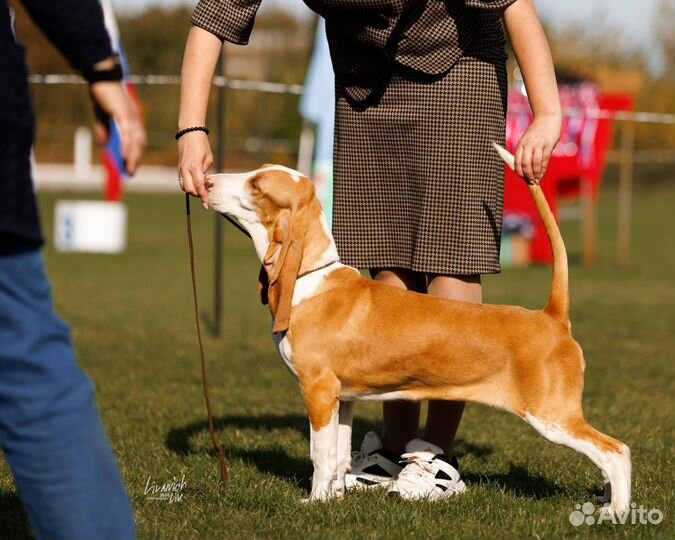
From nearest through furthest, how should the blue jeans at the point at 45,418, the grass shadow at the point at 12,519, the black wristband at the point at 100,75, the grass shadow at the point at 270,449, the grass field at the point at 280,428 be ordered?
the blue jeans at the point at 45,418 → the black wristband at the point at 100,75 → the grass shadow at the point at 12,519 → the grass field at the point at 280,428 → the grass shadow at the point at 270,449

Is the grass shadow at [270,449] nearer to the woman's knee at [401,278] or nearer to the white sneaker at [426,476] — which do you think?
the white sneaker at [426,476]

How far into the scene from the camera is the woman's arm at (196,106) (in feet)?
13.2

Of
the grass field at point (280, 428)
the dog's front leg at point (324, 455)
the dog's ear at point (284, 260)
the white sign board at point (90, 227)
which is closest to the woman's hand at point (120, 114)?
the dog's ear at point (284, 260)

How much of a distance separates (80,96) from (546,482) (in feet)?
122

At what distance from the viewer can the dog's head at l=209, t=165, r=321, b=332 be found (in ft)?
13.3

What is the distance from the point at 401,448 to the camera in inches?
190

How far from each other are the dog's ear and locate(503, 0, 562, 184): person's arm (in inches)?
34.2

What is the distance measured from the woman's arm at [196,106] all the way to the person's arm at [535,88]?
3.80 feet

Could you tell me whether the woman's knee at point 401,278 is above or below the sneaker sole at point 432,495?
above

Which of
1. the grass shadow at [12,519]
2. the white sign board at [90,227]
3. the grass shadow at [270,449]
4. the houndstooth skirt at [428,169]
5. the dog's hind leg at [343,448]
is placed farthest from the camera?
the white sign board at [90,227]

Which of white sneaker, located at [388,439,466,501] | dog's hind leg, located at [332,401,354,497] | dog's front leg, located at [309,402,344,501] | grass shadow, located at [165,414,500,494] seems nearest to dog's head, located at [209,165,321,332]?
dog's front leg, located at [309,402,344,501]

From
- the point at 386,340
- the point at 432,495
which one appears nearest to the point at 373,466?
the point at 432,495

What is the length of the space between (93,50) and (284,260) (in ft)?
4.92

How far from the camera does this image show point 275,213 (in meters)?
4.13
